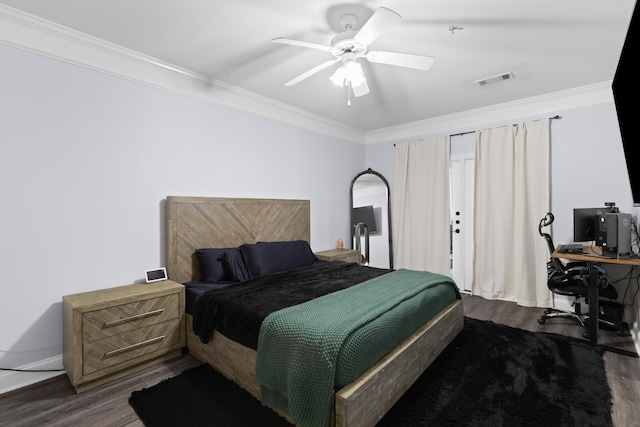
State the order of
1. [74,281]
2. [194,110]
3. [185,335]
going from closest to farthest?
[74,281]
[185,335]
[194,110]

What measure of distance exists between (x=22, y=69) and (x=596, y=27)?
4282mm

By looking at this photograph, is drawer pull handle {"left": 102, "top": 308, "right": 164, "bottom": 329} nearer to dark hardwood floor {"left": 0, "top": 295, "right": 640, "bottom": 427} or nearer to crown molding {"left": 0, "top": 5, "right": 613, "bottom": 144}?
dark hardwood floor {"left": 0, "top": 295, "right": 640, "bottom": 427}

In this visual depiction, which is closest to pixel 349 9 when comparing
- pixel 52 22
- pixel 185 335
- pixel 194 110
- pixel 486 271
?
pixel 194 110

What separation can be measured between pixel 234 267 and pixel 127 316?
0.98 m

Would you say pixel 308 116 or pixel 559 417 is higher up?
pixel 308 116

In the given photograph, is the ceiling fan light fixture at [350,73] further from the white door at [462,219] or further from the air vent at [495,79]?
the white door at [462,219]

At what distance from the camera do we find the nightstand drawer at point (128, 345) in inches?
84.7

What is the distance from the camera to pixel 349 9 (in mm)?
2145

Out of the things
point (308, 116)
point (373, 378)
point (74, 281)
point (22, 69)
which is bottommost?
point (373, 378)

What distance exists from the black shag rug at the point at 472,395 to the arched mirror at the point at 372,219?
2.55m

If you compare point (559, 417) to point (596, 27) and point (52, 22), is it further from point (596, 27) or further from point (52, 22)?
point (52, 22)

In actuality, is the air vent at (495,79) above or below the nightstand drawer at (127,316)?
above

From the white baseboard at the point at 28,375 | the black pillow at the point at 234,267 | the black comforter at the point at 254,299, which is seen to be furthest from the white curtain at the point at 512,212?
the white baseboard at the point at 28,375

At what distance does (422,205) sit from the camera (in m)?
4.80
